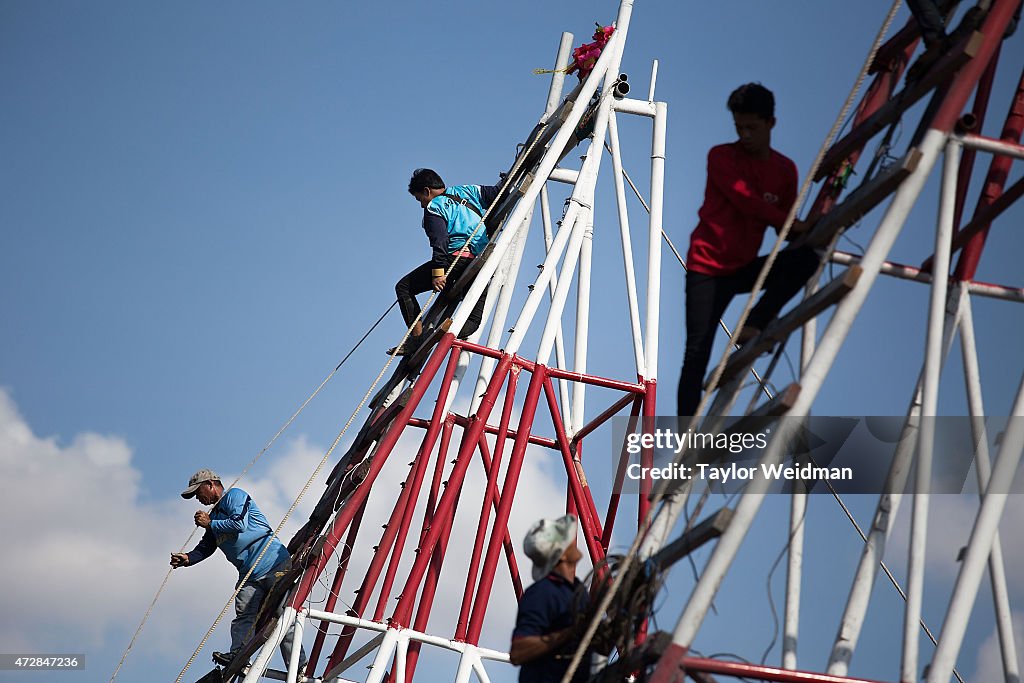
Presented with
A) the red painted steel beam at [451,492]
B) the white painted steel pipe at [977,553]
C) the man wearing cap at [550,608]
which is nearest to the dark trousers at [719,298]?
the man wearing cap at [550,608]

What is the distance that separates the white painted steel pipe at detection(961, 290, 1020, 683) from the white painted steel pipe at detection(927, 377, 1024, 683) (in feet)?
1.37

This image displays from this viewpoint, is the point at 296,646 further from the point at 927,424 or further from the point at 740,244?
the point at 927,424

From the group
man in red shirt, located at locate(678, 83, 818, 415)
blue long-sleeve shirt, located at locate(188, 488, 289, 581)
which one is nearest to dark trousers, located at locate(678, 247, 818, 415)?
man in red shirt, located at locate(678, 83, 818, 415)

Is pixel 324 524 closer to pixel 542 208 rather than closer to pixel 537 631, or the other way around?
pixel 542 208

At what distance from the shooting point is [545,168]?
10844 mm

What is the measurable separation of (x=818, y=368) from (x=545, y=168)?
603 centimetres

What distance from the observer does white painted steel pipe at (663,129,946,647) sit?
4887 mm

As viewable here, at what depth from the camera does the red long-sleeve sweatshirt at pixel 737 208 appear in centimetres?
593

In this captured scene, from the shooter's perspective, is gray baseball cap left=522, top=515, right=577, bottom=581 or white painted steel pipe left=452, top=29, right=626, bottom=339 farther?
white painted steel pipe left=452, top=29, right=626, bottom=339

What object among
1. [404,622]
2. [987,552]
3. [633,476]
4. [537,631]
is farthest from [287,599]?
[987,552]

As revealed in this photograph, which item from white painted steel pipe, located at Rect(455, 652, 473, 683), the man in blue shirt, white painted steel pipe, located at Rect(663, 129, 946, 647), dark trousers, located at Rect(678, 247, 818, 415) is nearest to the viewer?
white painted steel pipe, located at Rect(663, 129, 946, 647)

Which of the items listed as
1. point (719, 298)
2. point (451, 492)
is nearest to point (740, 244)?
point (719, 298)

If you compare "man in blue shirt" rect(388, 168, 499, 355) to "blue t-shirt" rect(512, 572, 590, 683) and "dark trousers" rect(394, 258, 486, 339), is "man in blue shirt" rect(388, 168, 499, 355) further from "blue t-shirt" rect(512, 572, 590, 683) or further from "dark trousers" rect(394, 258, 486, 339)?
"blue t-shirt" rect(512, 572, 590, 683)

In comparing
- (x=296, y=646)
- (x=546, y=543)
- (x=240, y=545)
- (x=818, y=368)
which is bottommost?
(x=546, y=543)
